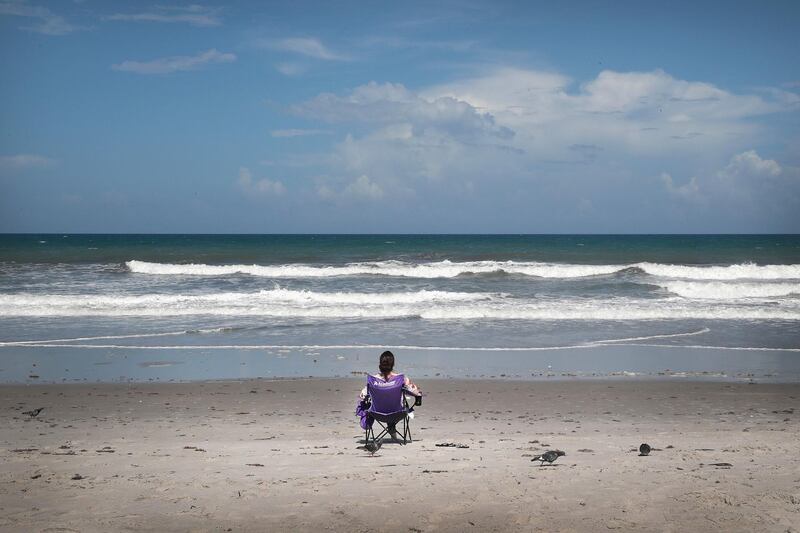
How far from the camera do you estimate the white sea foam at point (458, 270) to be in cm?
3366

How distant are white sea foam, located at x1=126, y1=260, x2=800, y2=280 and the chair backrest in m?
25.6

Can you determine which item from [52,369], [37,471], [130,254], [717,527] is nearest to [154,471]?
[37,471]

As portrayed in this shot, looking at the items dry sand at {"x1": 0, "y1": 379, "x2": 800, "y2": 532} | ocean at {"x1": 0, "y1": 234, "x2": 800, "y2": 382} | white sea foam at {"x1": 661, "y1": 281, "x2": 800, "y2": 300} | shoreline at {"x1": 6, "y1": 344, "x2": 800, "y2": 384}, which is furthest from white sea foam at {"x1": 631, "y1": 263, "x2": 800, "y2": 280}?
dry sand at {"x1": 0, "y1": 379, "x2": 800, "y2": 532}

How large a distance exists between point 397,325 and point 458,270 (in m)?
18.1

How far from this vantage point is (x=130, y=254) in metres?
45.7

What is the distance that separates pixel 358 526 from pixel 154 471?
230 centimetres

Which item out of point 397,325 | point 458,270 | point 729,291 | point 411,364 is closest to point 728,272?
point 729,291

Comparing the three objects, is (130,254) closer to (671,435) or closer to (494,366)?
(494,366)

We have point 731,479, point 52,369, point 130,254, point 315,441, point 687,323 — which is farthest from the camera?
point 130,254

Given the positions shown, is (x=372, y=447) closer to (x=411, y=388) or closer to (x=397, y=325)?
(x=411, y=388)

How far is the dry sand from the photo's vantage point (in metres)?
4.82

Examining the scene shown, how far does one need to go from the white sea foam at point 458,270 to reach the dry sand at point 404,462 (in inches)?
922

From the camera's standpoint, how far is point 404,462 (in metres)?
6.24

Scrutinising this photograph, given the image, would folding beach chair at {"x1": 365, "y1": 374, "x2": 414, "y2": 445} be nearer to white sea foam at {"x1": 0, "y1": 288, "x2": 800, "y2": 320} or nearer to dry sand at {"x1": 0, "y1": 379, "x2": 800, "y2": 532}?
dry sand at {"x1": 0, "y1": 379, "x2": 800, "y2": 532}
